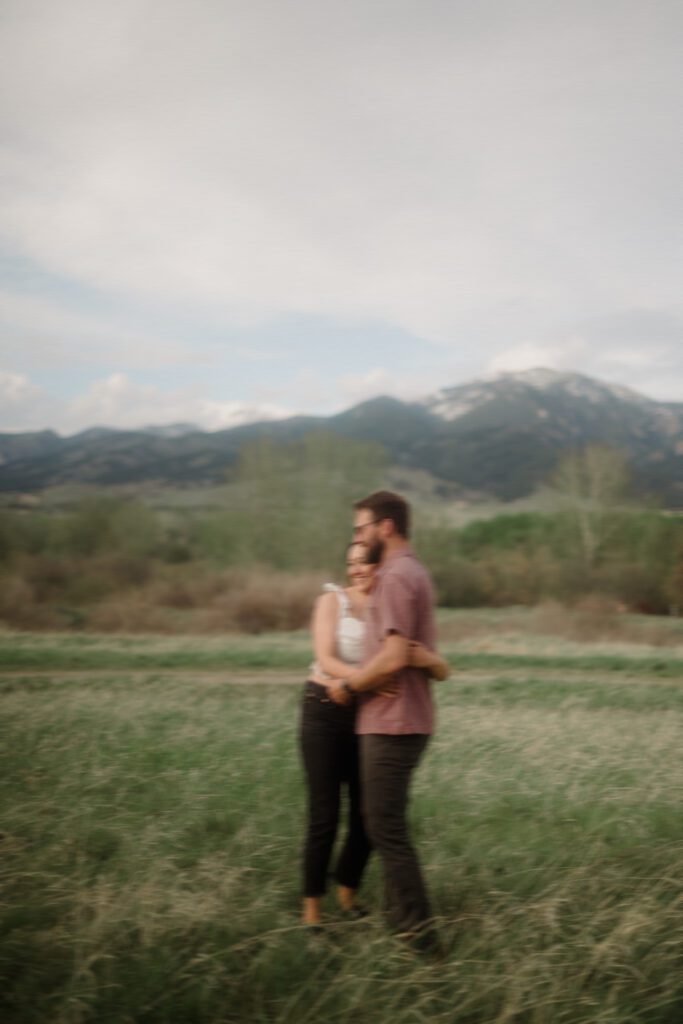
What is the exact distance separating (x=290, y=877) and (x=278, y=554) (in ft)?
85.1

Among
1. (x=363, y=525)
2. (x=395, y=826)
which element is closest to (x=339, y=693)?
(x=395, y=826)

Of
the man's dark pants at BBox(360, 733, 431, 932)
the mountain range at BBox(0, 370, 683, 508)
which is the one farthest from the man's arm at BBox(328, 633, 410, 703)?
the mountain range at BBox(0, 370, 683, 508)

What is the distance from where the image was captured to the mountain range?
129 feet

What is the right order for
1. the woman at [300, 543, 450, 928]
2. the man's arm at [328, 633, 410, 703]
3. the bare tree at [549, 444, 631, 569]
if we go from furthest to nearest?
1. the bare tree at [549, 444, 631, 569]
2. the woman at [300, 543, 450, 928]
3. the man's arm at [328, 633, 410, 703]

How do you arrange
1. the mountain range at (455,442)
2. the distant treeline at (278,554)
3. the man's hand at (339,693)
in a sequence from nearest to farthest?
the man's hand at (339,693) → the distant treeline at (278,554) → the mountain range at (455,442)

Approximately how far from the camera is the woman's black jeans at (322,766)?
3.81 metres

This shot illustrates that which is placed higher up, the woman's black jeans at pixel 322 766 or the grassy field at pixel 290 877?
the woman's black jeans at pixel 322 766

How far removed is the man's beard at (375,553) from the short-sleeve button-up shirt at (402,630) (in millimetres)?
96

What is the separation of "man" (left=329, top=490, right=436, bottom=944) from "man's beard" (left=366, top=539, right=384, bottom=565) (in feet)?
0.39

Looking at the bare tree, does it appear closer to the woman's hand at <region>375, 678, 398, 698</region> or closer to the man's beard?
the man's beard

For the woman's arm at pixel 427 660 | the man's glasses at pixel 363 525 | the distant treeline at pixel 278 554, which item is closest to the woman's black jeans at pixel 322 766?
the woman's arm at pixel 427 660

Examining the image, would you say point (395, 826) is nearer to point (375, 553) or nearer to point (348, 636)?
point (348, 636)

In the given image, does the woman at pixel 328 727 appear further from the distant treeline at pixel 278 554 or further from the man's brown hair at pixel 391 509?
the distant treeline at pixel 278 554

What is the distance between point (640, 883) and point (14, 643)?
16.4 metres
